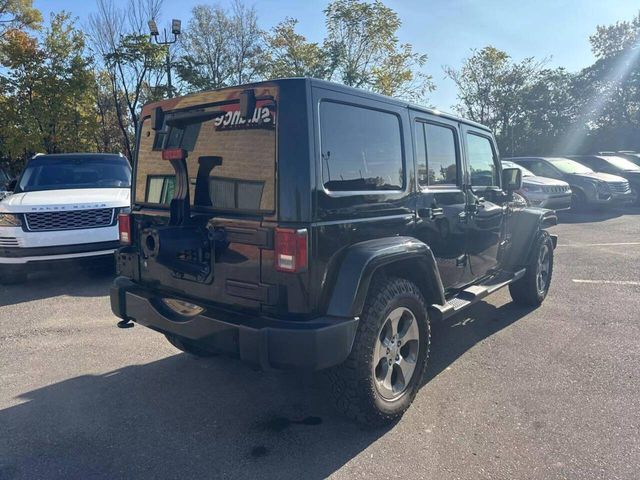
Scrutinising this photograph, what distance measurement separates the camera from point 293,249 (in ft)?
8.43

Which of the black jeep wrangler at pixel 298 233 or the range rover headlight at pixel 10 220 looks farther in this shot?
the range rover headlight at pixel 10 220

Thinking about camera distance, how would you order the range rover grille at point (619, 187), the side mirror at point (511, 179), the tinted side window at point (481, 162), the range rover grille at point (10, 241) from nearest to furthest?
1. the tinted side window at point (481, 162)
2. the side mirror at point (511, 179)
3. the range rover grille at point (10, 241)
4. the range rover grille at point (619, 187)

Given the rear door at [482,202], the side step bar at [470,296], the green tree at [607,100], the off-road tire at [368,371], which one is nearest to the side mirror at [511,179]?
the rear door at [482,202]

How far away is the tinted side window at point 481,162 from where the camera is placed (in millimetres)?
4414

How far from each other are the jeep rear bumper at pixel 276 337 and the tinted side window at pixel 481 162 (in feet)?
7.79

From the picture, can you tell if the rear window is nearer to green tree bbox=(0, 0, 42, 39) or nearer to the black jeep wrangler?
the black jeep wrangler

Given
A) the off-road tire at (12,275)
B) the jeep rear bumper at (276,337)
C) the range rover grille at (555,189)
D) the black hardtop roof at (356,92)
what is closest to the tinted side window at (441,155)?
the black hardtop roof at (356,92)

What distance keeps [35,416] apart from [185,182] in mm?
1885

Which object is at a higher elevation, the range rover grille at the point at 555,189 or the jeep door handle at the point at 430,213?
the range rover grille at the point at 555,189

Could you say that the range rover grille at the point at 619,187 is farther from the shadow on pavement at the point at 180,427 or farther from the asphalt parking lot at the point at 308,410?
the shadow on pavement at the point at 180,427

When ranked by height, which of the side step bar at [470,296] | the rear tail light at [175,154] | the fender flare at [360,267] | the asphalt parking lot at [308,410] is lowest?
the asphalt parking lot at [308,410]

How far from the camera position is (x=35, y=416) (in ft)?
10.6

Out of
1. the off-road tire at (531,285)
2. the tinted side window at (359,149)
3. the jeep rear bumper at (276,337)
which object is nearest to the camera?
the jeep rear bumper at (276,337)

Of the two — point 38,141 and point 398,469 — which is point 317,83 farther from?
point 38,141
